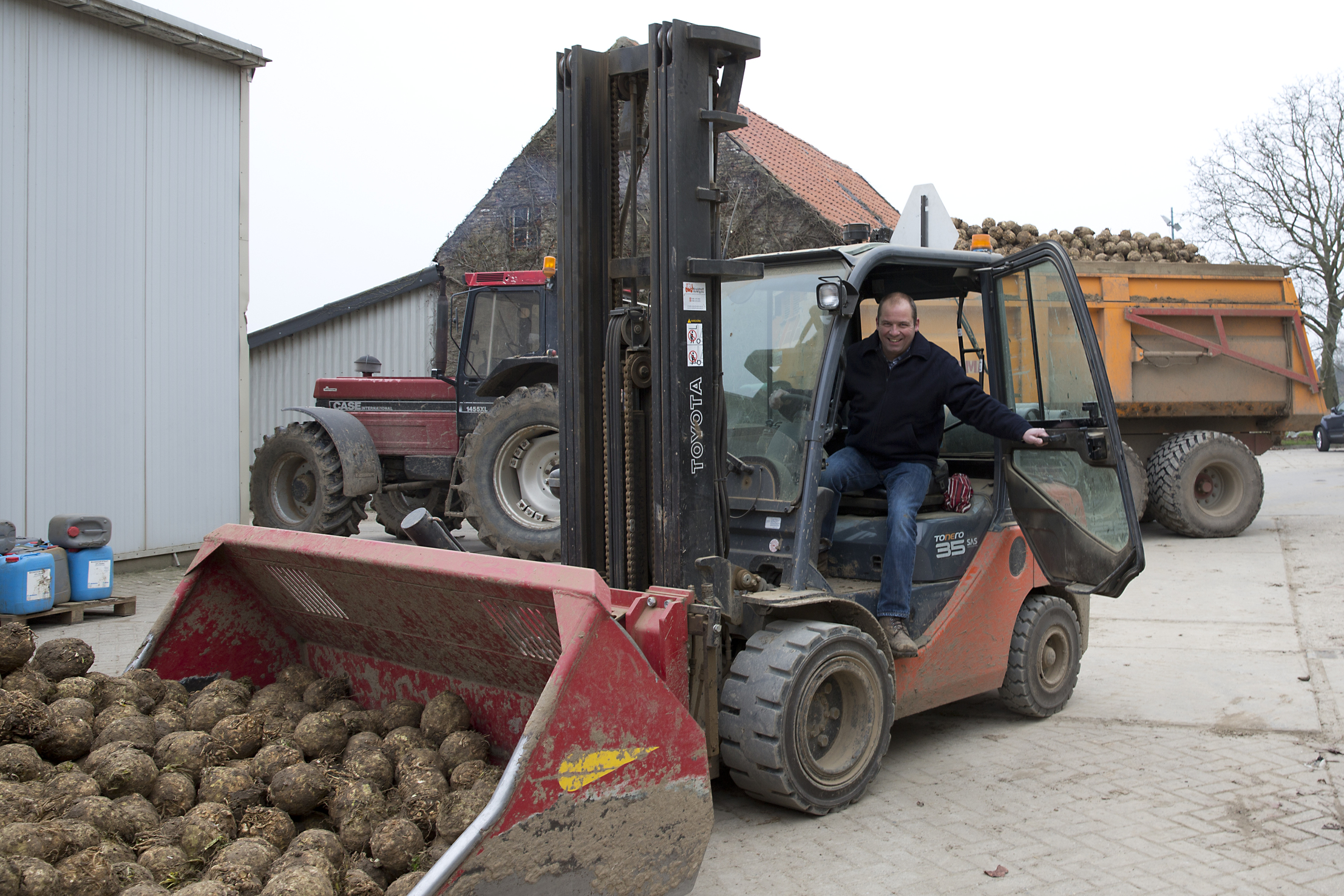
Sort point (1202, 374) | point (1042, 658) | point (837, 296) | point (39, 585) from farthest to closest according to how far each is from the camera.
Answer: point (1202, 374) → point (39, 585) → point (1042, 658) → point (837, 296)

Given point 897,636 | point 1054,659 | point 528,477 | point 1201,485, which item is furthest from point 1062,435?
point 1201,485

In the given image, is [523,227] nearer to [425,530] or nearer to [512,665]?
[425,530]

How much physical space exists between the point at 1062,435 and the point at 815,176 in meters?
20.8

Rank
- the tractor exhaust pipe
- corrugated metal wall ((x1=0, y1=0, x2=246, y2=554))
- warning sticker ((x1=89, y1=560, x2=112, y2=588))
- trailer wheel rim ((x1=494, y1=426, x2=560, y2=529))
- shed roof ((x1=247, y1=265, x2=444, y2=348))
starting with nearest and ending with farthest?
1. the tractor exhaust pipe
2. warning sticker ((x1=89, y1=560, x2=112, y2=588))
3. trailer wheel rim ((x1=494, y1=426, x2=560, y2=529))
4. corrugated metal wall ((x1=0, y1=0, x2=246, y2=554))
5. shed roof ((x1=247, y1=265, x2=444, y2=348))

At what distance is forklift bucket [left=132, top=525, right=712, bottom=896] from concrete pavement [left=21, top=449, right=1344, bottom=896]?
72 cm

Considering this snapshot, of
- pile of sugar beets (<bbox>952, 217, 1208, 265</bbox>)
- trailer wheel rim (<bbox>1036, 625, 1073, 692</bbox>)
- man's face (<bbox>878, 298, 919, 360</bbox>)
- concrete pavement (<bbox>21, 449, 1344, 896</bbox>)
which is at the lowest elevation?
concrete pavement (<bbox>21, 449, 1344, 896</bbox>)

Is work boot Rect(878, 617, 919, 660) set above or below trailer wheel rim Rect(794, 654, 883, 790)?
above

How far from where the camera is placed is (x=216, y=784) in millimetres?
3318

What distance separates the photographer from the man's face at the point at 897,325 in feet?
15.0

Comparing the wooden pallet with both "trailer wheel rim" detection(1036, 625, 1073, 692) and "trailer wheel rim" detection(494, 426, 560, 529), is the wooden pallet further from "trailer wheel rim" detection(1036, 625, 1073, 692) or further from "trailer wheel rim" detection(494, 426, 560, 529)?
"trailer wheel rim" detection(1036, 625, 1073, 692)

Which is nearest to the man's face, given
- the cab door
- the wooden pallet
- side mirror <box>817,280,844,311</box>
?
side mirror <box>817,280,844,311</box>

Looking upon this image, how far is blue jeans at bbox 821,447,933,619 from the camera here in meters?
4.42

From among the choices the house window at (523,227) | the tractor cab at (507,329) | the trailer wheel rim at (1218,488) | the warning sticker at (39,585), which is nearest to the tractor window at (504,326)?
the tractor cab at (507,329)

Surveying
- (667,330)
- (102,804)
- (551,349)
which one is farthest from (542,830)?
(551,349)
